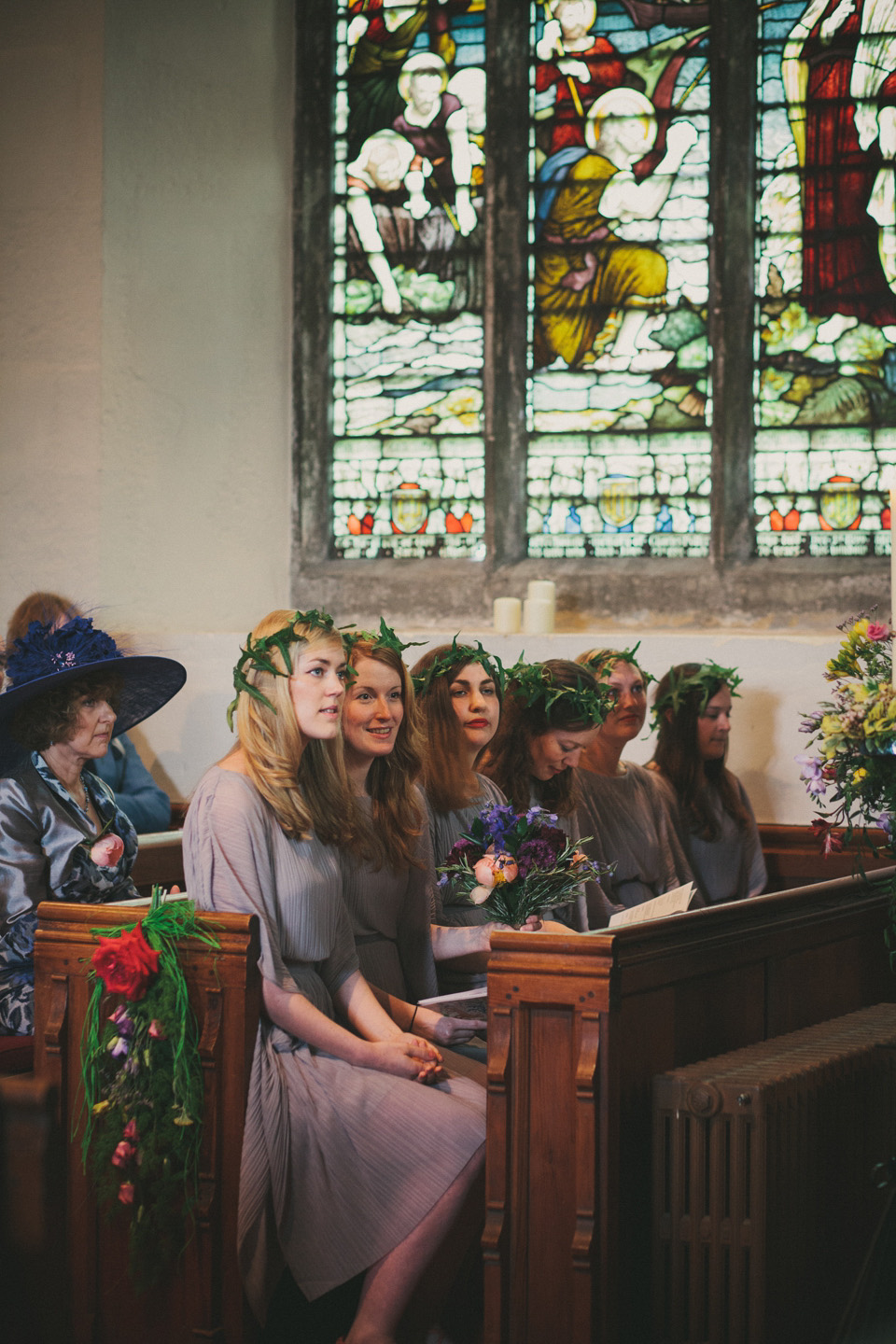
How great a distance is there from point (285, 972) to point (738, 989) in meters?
1.07

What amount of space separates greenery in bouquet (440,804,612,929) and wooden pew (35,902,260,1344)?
541 mm

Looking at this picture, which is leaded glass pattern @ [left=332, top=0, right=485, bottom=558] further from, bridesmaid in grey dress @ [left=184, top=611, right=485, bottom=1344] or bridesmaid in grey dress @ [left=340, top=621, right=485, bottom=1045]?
bridesmaid in grey dress @ [left=184, top=611, right=485, bottom=1344]

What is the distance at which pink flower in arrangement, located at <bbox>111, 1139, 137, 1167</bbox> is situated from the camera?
9.56ft

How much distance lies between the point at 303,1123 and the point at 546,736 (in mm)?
1439

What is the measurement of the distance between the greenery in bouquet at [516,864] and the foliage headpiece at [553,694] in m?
0.71

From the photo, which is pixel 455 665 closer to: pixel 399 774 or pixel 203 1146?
pixel 399 774

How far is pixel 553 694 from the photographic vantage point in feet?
13.1

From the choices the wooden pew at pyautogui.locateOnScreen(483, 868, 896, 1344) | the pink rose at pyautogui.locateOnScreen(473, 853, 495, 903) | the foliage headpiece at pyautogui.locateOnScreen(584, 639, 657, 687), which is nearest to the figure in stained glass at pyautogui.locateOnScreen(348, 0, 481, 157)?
the foliage headpiece at pyautogui.locateOnScreen(584, 639, 657, 687)

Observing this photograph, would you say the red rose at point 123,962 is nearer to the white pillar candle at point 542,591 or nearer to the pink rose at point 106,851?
the pink rose at point 106,851

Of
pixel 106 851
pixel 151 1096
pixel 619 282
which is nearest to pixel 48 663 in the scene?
pixel 106 851

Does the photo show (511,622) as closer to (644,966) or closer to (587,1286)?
(644,966)

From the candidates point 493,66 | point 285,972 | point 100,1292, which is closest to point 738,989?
point 285,972

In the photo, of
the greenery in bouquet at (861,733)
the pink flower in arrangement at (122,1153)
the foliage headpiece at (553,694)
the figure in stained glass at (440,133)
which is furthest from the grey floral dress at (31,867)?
the figure in stained glass at (440,133)

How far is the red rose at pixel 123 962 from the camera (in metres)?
2.94
